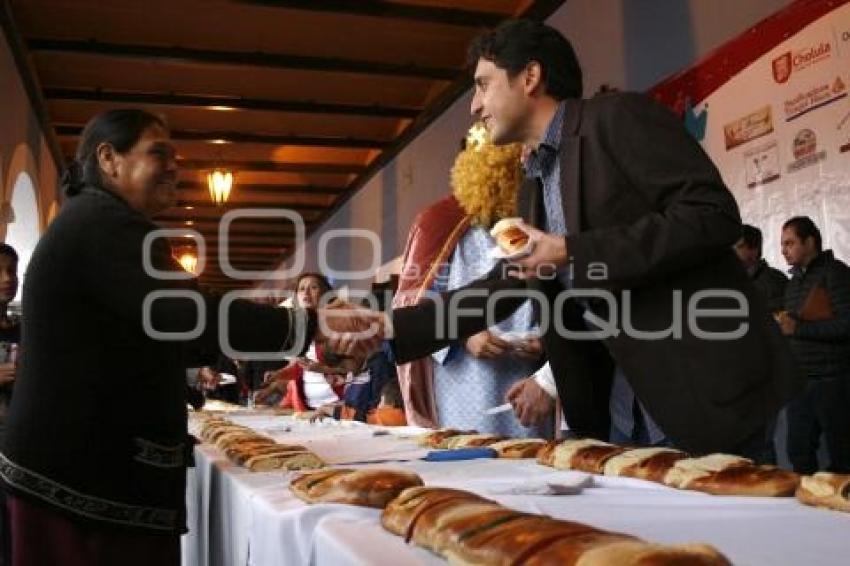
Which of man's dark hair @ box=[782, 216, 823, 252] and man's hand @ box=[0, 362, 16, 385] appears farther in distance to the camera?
man's dark hair @ box=[782, 216, 823, 252]

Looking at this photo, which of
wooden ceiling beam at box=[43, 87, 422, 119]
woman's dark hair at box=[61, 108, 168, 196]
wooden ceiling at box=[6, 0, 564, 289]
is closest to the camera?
woman's dark hair at box=[61, 108, 168, 196]

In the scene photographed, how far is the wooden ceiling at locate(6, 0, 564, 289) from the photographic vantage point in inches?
252

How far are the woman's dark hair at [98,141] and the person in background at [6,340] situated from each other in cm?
163

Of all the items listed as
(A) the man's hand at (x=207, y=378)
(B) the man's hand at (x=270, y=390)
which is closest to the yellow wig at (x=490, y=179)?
(B) the man's hand at (x=270, y=390)

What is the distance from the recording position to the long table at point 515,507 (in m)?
0.85

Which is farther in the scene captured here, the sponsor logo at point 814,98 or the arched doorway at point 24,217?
the arched doorway at point 24,217

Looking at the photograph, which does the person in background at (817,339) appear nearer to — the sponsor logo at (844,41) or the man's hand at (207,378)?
the sponsor logo at (844,41)

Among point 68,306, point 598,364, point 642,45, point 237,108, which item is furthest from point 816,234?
point 237,108

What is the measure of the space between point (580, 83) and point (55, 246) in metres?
1.25

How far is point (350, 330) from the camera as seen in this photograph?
1957 mm

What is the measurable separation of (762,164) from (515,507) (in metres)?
3.24

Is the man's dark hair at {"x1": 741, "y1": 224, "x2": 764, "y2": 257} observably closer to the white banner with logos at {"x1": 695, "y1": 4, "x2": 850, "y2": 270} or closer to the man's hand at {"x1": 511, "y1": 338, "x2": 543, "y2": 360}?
the white banner with logos at {"x1": 695, "y1": 4, "x2": 850, "y2": 270}

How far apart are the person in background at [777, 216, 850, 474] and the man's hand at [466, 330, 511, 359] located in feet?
5.48

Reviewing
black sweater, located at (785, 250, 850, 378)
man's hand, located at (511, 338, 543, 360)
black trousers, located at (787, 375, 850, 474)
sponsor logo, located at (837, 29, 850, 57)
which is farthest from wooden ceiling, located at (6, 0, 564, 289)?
man's hand, located at (511, 338, 543, 360)
